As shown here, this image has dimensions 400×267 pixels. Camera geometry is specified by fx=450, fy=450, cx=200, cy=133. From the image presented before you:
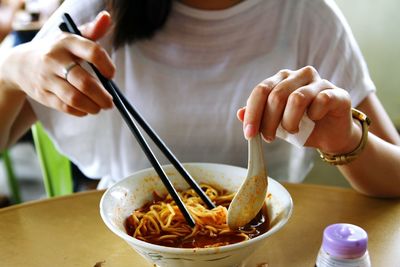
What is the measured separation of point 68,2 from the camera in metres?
1.08

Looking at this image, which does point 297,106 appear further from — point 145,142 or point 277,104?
point 145,142

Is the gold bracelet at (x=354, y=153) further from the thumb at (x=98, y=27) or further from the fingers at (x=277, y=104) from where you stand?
the thumb at (x=98, y=27)

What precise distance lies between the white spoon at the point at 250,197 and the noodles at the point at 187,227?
18 millimetres

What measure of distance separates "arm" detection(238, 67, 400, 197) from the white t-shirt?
9.8 inches

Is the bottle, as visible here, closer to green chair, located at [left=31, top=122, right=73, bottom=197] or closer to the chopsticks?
the chopsticks

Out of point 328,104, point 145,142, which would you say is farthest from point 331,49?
point 145,142

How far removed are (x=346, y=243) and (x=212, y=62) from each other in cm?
64

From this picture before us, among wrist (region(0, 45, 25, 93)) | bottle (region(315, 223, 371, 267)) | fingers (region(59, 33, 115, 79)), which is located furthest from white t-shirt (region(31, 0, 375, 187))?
bottle (region(315, 223, 371, 267))

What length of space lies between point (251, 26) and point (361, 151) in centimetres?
42

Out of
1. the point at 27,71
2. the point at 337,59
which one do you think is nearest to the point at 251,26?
the point at 337,59

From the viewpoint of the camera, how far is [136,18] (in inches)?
41.8

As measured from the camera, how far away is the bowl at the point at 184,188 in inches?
23.5

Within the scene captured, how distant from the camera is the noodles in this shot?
2.28 ft

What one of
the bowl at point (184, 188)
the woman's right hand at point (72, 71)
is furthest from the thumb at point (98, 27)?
the bowl at point (184, 188)
